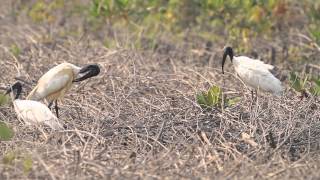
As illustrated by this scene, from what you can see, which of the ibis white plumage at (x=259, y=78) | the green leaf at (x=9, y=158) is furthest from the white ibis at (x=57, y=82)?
the green leaf at (x=9, y=158)

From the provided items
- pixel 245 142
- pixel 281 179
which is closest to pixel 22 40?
pixel 245 142

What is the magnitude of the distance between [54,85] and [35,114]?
2.41ft

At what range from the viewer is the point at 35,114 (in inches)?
251

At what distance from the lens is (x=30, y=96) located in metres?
7.12

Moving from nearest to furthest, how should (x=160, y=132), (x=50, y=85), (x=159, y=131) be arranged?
(x=160, y=132) < (x=159, y=131) < (x=50, y=85)

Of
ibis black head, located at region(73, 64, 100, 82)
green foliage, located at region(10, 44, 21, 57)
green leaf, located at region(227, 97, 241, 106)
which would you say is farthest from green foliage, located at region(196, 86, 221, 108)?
green foliage, located at region(10, 44, 21, 57)

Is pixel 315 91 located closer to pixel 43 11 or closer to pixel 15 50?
pixel 15 50

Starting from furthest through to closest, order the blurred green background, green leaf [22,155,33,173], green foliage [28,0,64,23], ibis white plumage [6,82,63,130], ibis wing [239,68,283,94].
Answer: green foliage [28,0,64,23]
the blurred green background
ibis wing [239,68,283,94]
ibis white plumage [6,82,63,130]
green leaf [22,155,33,173]

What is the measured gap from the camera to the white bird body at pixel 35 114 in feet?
20.4

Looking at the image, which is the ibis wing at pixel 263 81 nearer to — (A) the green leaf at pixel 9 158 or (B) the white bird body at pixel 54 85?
(B) the white bird body at pixel 54 85

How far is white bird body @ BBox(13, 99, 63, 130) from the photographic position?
622 cm

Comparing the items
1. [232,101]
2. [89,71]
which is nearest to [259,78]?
[232,101]

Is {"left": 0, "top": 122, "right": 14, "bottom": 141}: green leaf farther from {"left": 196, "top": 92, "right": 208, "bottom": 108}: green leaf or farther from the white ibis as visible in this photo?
{"left": 196, "top": 92, "right": 208, "bottom": 108}: green leaf

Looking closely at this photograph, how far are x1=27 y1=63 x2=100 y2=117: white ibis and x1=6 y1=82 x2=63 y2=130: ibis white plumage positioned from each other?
0.44m
